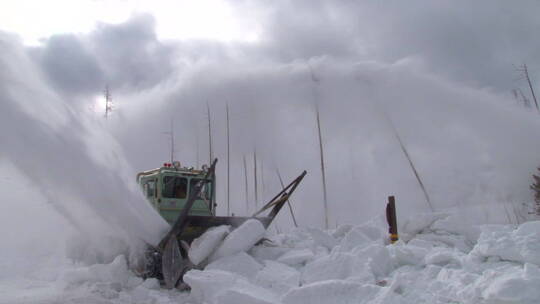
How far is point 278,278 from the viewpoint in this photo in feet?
22.1

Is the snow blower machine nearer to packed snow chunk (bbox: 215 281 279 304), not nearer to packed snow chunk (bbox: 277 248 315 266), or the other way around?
packed snow chunk (bbox: 277 248 315 266)

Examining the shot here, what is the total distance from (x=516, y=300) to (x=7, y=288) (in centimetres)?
877

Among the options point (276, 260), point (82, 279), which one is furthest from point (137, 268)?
point (276, 260)

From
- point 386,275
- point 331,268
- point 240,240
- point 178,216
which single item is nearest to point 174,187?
point 178,216

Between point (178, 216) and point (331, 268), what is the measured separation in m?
4.47

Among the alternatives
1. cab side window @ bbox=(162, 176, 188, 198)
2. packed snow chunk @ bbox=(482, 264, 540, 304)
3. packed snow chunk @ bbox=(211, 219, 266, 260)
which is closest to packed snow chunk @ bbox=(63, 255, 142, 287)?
packed snow chunk @ bbox=(211, 219, 266, 260)

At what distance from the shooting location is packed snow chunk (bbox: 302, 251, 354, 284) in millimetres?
5918

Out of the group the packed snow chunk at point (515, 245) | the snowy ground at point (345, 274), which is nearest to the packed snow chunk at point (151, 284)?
the snowy ground at point (345, 274)

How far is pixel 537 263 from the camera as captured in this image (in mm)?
4500

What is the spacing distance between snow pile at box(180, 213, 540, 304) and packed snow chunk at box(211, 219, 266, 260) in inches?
0.8

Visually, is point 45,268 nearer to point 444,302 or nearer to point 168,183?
point 168,183

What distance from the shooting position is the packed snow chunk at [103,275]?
824cm

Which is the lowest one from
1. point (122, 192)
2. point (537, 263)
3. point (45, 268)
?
point (45, 268)

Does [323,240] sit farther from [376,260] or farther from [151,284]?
[151,284]
